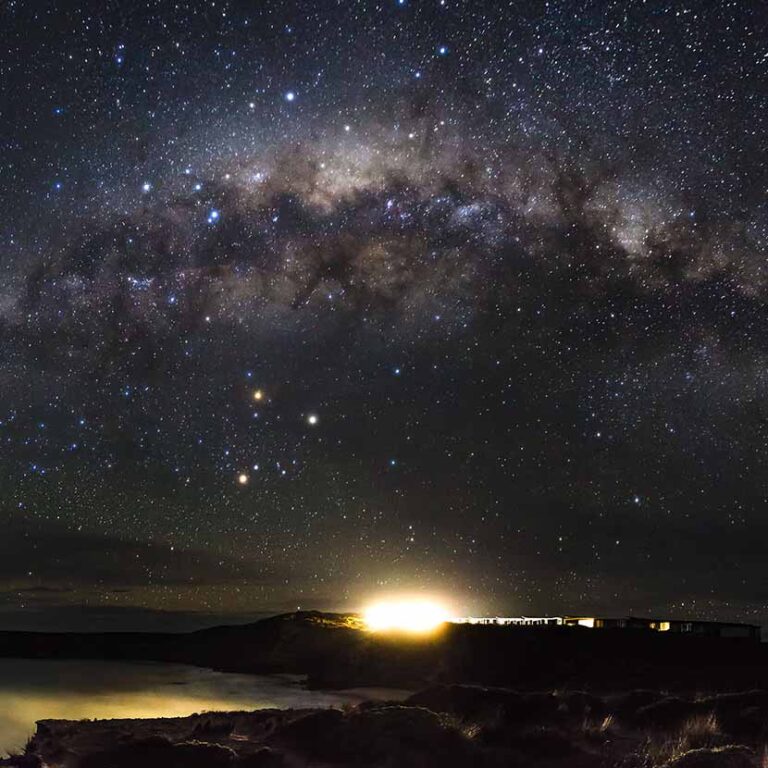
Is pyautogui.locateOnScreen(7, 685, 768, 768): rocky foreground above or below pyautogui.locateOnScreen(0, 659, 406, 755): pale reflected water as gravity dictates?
above

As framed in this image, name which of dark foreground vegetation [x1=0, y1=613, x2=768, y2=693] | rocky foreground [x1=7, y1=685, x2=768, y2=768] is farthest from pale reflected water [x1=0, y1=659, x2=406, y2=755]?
rocky foreground [x1=7, y1=685, x2=768, y2=768]

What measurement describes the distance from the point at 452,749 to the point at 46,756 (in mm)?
10755

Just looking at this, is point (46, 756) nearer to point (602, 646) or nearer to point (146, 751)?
point (146, 751)

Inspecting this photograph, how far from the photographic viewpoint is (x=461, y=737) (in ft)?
61.0

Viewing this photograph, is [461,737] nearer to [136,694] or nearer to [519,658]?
[519,658]

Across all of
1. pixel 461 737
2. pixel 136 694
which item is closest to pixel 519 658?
pixel 461 737

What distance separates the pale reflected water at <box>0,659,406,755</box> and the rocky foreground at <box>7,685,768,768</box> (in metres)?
14.6

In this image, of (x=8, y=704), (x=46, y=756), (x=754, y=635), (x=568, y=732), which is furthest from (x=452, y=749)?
(x=8, y=704)

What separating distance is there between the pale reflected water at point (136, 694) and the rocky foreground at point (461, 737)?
47.8 feet

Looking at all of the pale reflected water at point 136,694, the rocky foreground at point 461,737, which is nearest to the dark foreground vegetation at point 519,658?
the pale reflected water at point 136,694

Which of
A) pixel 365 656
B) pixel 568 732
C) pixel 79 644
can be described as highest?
pixel 568 732

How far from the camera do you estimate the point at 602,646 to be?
44031 mm

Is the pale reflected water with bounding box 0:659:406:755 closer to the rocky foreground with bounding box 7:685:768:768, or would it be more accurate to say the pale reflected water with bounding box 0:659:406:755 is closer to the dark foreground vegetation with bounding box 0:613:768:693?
the dark foreground vegetation with bounding box 0:613:768:693

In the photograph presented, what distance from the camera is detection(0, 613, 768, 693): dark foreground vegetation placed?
126ft
